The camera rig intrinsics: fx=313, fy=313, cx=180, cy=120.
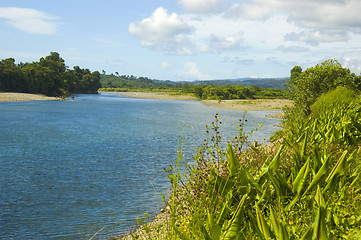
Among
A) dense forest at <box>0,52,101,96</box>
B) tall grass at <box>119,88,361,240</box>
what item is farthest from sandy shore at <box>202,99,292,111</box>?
tall grass at <box>119,88,361,240</box>

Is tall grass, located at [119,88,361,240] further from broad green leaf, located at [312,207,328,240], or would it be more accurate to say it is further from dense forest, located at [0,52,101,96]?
dense forest, located at [0,52,101,96]

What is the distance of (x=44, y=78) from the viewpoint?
320ft

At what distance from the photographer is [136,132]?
3027 centimetres

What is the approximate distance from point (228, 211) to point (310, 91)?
25.0 metres

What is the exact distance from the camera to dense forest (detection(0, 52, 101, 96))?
88.0 metres

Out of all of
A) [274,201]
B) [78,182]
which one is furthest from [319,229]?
[78,182]

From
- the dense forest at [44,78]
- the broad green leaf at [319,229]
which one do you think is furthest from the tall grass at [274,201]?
the dense forest at [44,78]

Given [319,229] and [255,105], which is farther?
[255,105]

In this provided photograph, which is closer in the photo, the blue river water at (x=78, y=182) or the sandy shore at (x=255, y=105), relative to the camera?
the blue river water at (x=78, y=182)

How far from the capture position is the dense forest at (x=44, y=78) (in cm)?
8800

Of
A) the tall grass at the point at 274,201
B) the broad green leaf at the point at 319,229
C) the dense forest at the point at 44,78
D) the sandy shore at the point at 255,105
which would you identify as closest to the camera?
the broad green leaf at the point at 319,229

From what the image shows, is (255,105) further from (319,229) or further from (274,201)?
(319,229)

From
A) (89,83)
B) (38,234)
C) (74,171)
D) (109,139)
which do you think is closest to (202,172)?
(38,234)

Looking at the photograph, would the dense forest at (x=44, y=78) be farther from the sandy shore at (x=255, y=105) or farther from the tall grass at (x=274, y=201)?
the tall grass at (x=274, y=201)
